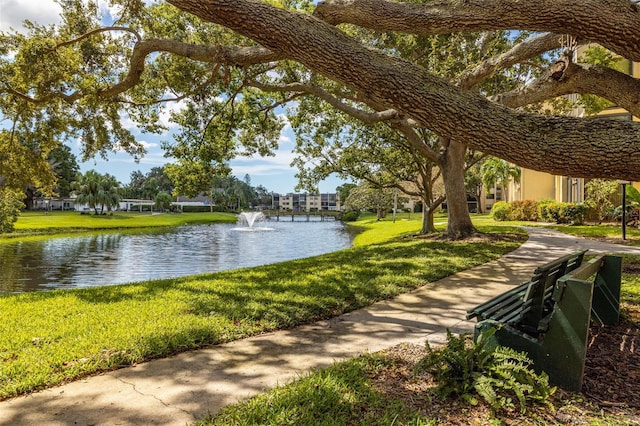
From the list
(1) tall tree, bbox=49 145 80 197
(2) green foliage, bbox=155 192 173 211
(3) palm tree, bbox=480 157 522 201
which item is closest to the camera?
(3) palm tree, bbox=480 157 522 201

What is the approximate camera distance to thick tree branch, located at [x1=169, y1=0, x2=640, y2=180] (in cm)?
283

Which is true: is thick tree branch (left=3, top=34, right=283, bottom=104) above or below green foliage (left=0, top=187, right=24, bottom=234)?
above

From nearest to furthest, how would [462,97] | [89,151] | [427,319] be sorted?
[462,97] → [427,319] → [89,151]

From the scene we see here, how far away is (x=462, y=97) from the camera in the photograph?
3127 mm

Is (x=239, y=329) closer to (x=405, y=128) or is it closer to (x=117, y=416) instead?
(x=117, y=416)

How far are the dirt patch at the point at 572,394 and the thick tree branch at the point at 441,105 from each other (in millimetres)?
1593

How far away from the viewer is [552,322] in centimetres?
282

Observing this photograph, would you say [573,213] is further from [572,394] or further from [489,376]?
[489,376]

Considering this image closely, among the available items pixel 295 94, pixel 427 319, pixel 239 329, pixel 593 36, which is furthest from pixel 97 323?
pixel 295 94

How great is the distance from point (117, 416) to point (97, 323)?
2.56m

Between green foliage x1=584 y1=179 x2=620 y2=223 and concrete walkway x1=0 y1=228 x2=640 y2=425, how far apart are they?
17.2 meters

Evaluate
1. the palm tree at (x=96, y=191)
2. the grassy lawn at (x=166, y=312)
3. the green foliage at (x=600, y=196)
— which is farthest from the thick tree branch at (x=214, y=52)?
the palm tree at (x=96, y=191)

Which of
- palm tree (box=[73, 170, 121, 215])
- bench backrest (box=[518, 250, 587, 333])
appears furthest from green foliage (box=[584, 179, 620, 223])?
palm tree (box=[73, 170, 121, 215])

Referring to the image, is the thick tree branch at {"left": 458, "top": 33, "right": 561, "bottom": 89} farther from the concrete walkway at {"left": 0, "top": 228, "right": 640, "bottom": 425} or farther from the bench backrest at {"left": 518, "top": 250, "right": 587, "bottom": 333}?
the bench backrest at {"left": 518, "top": 250, "right": 587, "bottom": 333}
